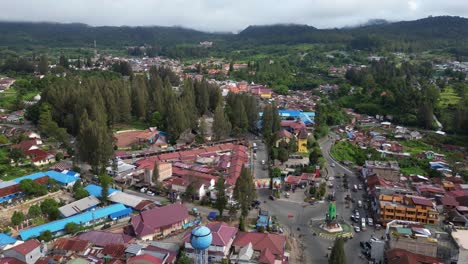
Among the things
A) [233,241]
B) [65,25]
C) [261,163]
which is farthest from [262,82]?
[65,25]

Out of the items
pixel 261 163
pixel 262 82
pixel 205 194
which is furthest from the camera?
pixel 262 82

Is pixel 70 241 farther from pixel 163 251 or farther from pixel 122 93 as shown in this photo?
pixel 122 93

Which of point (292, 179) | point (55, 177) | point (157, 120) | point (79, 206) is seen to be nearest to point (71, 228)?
point (79, 206)

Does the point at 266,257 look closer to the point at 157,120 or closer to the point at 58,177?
the point at 58,177

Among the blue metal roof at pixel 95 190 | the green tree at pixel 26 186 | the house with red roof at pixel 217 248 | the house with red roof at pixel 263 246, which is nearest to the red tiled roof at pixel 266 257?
the house with red roof at pixel 263 246

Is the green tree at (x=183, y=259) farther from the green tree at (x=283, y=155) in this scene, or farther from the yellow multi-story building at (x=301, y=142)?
the yellow multi-story building at (x=301, y=142)

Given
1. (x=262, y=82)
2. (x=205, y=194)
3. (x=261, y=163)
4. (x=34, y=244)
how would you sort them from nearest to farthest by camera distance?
(x=34, y=244) < (x=205, y=194) < (x=261, y=163) < (x=262, y=82)
